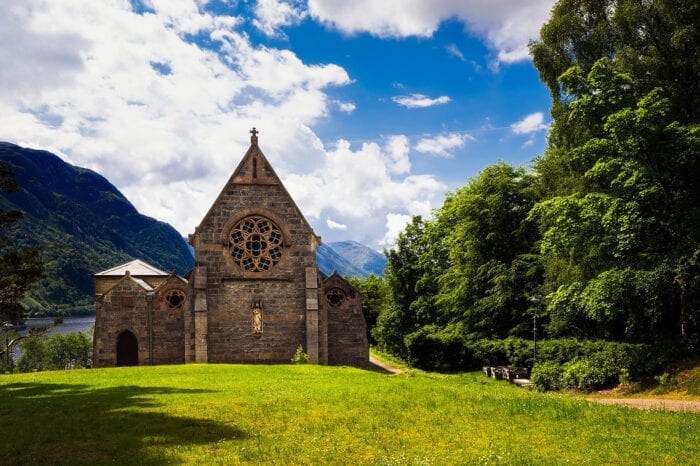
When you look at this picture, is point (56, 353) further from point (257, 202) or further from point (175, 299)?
point (257, 202)

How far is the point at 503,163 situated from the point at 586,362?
21971 millimetres

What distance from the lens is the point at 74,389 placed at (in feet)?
63.9

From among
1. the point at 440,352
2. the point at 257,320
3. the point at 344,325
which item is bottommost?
the point at 440,352

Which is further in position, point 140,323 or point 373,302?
point 373,302

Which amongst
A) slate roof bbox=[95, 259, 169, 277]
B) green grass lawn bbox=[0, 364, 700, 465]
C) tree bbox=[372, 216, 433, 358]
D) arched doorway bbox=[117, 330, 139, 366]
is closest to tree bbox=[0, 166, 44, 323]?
green grass lawn bbox=[0, 364, 700, 465]

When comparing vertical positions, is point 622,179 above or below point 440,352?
above

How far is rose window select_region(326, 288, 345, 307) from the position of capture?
32781 millimetres

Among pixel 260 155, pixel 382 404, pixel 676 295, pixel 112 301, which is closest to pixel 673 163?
pixel 676 295

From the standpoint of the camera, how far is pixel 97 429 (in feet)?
40.4

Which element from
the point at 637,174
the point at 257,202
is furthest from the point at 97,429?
the point at 637,174

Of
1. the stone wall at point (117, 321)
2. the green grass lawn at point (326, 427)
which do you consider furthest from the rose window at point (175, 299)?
the green grass lawn at point (326, 427)

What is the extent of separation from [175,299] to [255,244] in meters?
5.79

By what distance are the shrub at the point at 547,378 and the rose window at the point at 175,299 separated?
20.5 metres

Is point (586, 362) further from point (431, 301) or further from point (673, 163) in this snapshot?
point (431, 301)
